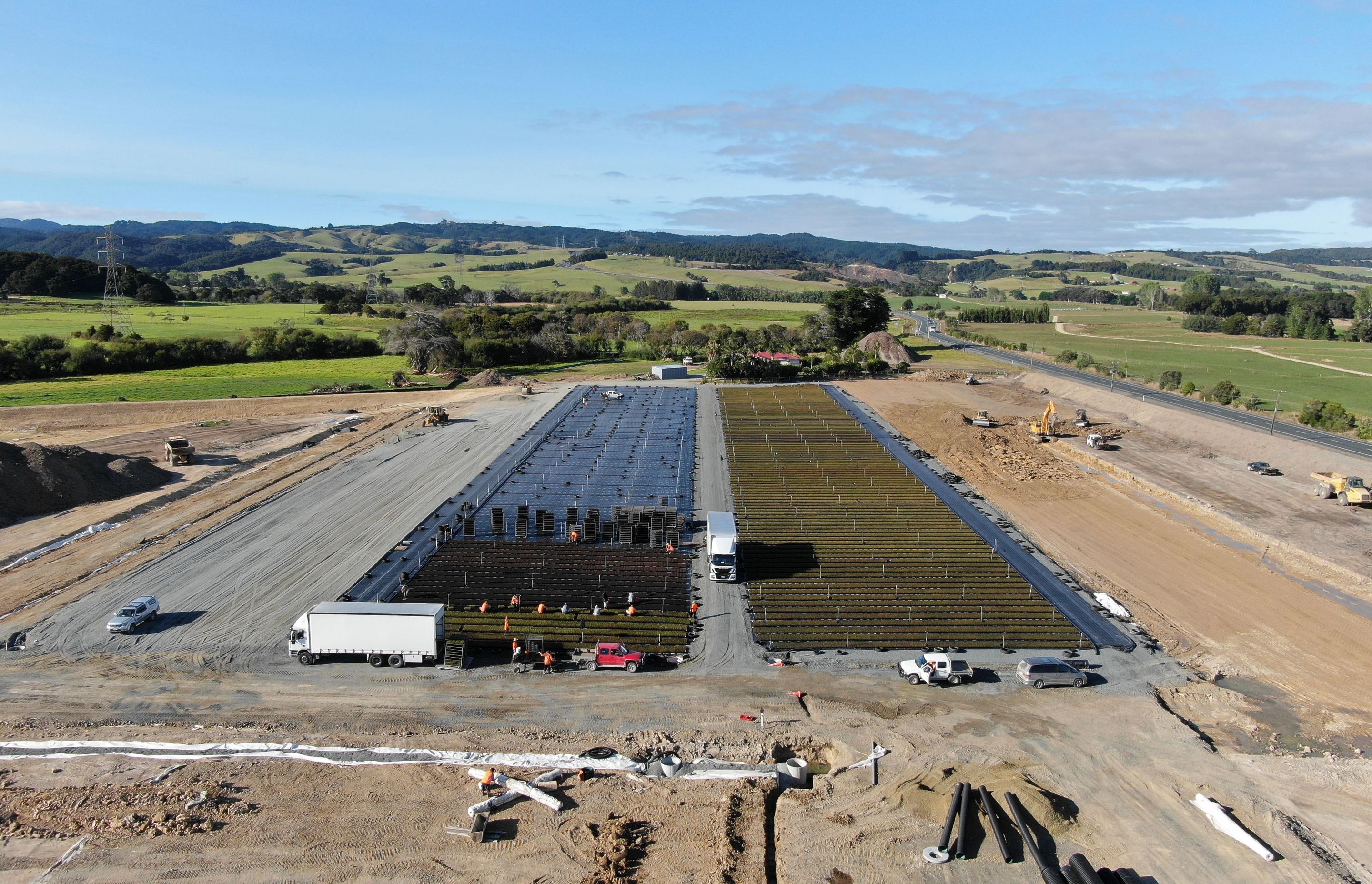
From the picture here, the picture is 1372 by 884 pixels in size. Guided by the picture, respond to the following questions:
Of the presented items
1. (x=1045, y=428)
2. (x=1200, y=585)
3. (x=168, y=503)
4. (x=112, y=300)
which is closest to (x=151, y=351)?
(x=112, y=300)

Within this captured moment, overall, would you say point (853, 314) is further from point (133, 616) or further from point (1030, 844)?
point (1030, 844)

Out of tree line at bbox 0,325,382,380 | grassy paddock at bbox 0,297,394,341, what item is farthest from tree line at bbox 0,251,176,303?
tree line at bbox 0,325,382,380

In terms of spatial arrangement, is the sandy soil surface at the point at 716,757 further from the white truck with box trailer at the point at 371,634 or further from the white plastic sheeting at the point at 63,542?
the white plastic sheeting at the point at 63,542

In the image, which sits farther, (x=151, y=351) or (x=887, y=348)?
(x=887, y=348)

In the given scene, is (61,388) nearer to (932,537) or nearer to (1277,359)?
(932,537)

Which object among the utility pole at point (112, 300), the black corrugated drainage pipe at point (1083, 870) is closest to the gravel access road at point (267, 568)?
the black corrugated drainage pipe at point (1083, 870)

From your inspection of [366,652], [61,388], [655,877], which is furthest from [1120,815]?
[61,388]
